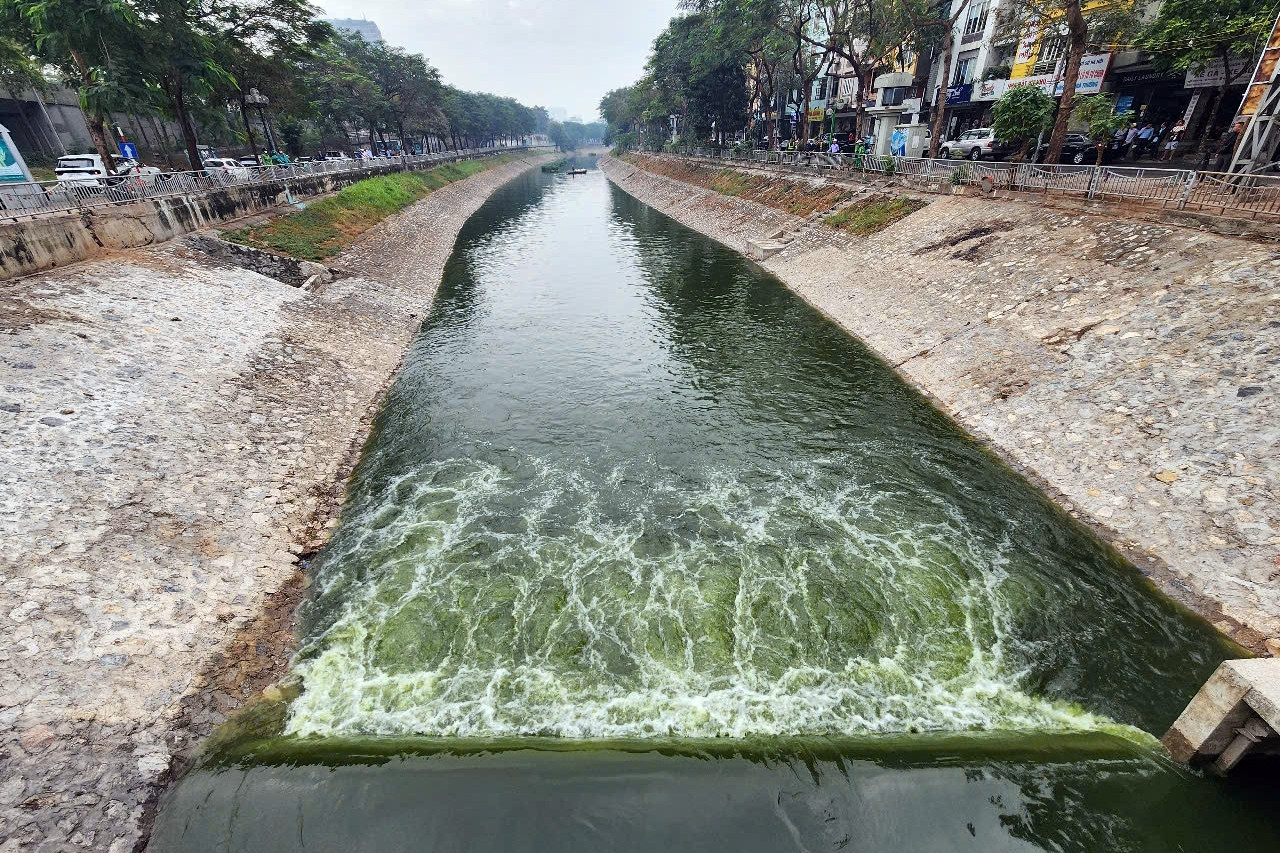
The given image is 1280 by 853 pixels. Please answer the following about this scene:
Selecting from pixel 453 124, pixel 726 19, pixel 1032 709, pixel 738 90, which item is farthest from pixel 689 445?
pixel 453 124

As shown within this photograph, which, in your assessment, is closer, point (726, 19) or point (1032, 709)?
point (1032, 709)

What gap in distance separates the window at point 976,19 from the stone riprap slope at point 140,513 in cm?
6335

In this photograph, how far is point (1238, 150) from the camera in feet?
72.5

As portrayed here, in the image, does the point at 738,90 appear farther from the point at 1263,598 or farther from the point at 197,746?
the point at 197,746

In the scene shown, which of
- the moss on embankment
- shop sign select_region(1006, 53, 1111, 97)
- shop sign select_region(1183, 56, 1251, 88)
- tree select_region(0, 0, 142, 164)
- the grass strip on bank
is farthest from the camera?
shop sign select_region(1006, 53, 1111, 97)

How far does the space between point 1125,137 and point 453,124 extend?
11630cm

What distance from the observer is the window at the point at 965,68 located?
52.5 meters

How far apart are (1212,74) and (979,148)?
45.0 ft

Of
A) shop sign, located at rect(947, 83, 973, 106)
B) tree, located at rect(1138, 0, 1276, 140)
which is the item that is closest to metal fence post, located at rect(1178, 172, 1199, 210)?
tree, located at rect(1138, 0, 1276, 140)

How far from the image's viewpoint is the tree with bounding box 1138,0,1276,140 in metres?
28.0

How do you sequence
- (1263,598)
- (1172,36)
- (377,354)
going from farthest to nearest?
1. (1172,36)
2. (377,354)
3. (1263,598)

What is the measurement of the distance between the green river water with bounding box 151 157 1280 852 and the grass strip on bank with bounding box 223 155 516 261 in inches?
702

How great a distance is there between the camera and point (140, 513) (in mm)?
10688

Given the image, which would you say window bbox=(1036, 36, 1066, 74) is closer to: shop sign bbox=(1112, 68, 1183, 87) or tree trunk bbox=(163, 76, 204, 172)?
shop sign bbox=(1112, 68, 1183, 87)
